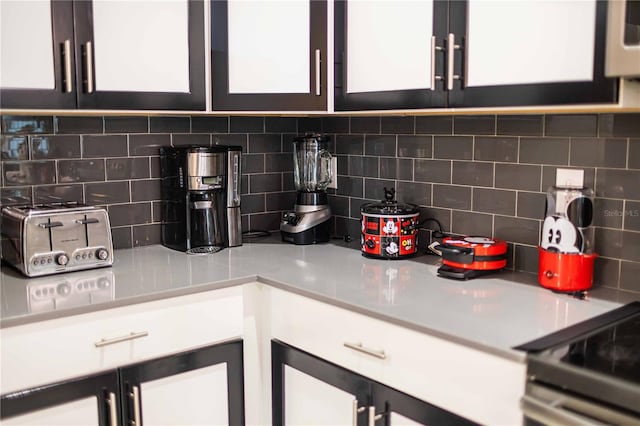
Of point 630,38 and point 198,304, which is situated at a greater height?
point 630,38

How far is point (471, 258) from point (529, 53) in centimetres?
63

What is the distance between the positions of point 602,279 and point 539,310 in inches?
13.5

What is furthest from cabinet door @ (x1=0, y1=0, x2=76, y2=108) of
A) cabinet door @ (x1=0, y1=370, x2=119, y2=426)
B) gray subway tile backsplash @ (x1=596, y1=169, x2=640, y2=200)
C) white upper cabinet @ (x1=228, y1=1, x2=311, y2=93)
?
gray subway tile backsplash @ (x1=596, y1=169, x2=640, y2=200)

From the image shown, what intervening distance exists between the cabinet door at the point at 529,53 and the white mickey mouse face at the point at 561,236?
1.22ft

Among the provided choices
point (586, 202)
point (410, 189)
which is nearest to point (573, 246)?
point (586, 202)

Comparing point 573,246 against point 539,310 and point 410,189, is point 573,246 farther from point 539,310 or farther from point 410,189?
point 410,189

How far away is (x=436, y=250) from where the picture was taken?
2301mm

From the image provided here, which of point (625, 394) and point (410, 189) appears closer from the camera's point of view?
point (625, 394)

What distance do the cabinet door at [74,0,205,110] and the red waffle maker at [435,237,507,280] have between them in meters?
0.96

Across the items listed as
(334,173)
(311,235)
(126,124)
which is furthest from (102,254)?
(334,173)

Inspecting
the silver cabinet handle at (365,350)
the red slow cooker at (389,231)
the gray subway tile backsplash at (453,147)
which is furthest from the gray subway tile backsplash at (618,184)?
the silver cabinet handle at (365,350)

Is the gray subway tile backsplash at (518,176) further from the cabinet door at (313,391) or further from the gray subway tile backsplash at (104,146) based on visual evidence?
the gray subway tile backsplash at (104,146)

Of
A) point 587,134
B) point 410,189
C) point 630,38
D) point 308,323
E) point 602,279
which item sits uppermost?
point 630,38

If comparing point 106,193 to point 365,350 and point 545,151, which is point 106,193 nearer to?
point 365,350
